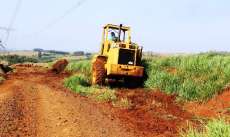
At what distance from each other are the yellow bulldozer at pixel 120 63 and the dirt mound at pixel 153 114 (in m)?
1.16

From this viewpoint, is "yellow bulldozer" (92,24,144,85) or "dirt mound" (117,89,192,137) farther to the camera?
"yellow bulldozer" (92,24,144,85)

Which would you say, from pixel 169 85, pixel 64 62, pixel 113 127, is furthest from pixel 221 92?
pixel 64 62

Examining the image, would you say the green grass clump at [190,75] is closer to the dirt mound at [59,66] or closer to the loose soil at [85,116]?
the loose soil at [85,116]

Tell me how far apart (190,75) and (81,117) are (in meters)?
8.00

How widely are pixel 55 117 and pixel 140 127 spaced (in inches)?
89.8

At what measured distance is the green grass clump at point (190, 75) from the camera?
1767 centimetres

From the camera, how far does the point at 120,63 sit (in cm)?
2161

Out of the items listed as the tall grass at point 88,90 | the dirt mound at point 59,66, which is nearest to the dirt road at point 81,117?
the tall grass at point 88,90

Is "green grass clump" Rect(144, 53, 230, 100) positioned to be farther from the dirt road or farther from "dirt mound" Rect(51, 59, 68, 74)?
"dirt mound" Rect(51, 59, 68, 74)

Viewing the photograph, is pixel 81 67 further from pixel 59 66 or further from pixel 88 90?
pixel 88 90

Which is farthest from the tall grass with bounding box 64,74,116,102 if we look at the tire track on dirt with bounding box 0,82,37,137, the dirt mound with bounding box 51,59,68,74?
the dirt mound with bounding box 51,59,68,74

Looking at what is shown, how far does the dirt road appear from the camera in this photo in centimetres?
1138

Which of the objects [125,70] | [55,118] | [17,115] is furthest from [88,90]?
[55,118]

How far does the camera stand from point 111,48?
22.5 m
